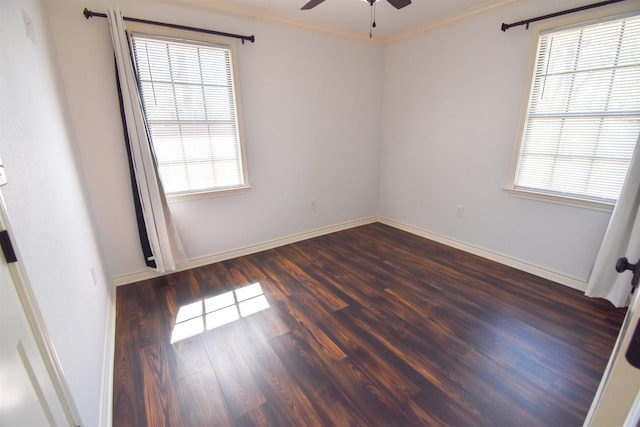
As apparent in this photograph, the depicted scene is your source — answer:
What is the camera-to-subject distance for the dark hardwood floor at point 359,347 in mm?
1472

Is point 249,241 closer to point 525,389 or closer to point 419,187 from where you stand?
point 419,187

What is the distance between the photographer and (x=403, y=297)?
2.44 meters

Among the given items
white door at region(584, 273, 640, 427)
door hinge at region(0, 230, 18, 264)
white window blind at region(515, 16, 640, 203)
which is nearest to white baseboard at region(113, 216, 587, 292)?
white window blind at region(515, 16, 640, 203)

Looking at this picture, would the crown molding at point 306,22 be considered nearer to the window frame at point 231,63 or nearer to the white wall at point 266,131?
the white wall at point 266,131

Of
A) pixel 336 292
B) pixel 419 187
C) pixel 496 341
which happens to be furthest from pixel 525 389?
pixel 419 187

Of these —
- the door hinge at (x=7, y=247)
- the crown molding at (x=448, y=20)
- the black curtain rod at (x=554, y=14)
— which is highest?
the crown molding at (x=448, y=20)

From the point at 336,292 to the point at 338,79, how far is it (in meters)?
2.64

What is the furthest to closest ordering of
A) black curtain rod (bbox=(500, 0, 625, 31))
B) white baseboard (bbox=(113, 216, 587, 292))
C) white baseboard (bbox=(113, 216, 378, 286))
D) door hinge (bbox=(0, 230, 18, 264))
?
1. white baseboard (bbox=(113, 216, 378, 286))
2. white baseboard (bbox=(113, 216, 587, 292))
3. black curtain rod (bbox=(500, 0, 625, 31))
4. door hinge (bbox=(0, 230, 18, 264))

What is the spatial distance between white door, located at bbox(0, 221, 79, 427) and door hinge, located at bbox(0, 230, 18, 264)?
2 centimetres

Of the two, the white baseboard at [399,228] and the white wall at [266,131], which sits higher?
the white wall at [266,131]

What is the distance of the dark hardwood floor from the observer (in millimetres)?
1472

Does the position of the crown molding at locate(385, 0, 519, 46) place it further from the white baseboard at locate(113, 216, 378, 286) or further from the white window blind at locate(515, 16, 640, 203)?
the white baseboard at locate(113, 216, 378, 286)

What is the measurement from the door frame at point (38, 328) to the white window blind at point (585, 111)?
353cm

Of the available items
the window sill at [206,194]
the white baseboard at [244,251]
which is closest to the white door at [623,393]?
the window sill at [206,194]
